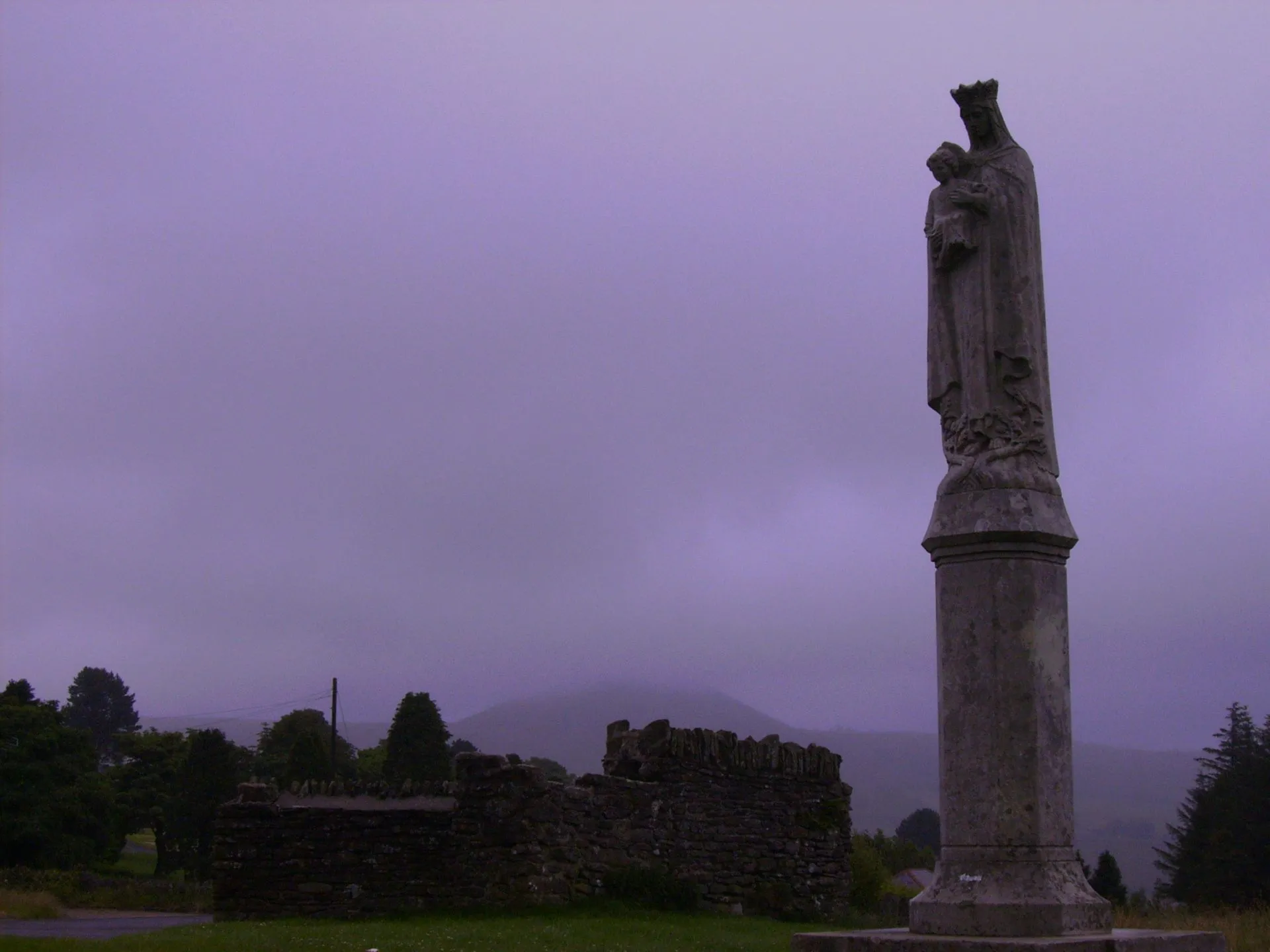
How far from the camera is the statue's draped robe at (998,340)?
23.7ft

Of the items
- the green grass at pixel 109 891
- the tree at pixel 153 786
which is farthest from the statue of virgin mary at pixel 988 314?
the tree at pixel 153 786

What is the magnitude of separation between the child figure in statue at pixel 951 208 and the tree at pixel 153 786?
33.1 meters

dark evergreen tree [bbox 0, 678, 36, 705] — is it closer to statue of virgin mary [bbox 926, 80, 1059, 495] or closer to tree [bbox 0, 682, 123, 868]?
tree [bbox 0, 682, 123, 868]

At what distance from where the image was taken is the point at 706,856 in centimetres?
1866

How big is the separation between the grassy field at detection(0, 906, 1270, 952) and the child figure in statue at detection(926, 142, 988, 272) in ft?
19.3

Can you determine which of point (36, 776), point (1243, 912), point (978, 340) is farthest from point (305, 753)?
point (978, 340)

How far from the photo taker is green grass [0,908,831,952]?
38.9ft

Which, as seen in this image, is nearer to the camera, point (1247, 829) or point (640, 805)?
point (640, 805)

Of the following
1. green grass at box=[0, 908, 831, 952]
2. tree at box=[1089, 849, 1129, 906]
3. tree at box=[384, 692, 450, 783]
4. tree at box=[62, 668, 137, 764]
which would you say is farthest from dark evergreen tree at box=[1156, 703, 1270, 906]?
tree at box=[62, 668, 137, 764]

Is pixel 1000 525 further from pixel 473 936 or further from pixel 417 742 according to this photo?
pixel 417 742

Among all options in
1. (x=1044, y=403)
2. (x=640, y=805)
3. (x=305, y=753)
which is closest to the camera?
(x=1044, y=403)

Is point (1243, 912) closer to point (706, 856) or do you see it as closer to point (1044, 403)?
point (706, 856)

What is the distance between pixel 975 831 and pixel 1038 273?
10.2 feet

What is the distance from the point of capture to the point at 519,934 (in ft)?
42.7
